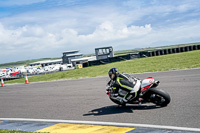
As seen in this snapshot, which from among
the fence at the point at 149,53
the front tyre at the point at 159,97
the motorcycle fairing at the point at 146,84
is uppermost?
the fence at the point at 149,53

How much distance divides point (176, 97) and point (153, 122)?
2832mm

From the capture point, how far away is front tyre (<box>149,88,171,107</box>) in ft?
22.5

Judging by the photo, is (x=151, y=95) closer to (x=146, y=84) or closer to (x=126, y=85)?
(x=146, y=84)

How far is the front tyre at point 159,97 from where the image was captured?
22.5ft

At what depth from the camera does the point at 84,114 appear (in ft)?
25.3

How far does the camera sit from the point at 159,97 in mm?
6992

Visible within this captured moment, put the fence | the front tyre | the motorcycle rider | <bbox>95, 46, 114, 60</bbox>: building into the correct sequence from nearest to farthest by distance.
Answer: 1. the front tyre
2. the motorcycle rider
3. the fence
4. <bbox>95, 46, 114, 60</bbox>: building

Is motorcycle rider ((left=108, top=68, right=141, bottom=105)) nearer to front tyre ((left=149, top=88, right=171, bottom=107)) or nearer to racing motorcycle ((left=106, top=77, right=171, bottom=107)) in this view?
racing motorcycle ((left=106, top=77, right=171, bottom=107))

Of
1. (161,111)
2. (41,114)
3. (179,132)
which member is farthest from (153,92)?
(41,114)

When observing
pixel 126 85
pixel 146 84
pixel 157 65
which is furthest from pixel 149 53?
pixel 146 84

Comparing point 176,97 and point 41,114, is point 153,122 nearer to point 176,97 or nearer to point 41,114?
point 176,97

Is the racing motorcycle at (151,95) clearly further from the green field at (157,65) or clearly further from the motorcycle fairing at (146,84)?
the green field at (157,65)

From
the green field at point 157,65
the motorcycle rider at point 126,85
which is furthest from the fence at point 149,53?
the motorcycle rider at point 126,85

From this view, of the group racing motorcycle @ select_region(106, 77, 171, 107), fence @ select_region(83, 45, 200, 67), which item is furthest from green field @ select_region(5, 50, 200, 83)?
racing motorcycle @ select_region(106, 77, 171, 107)
